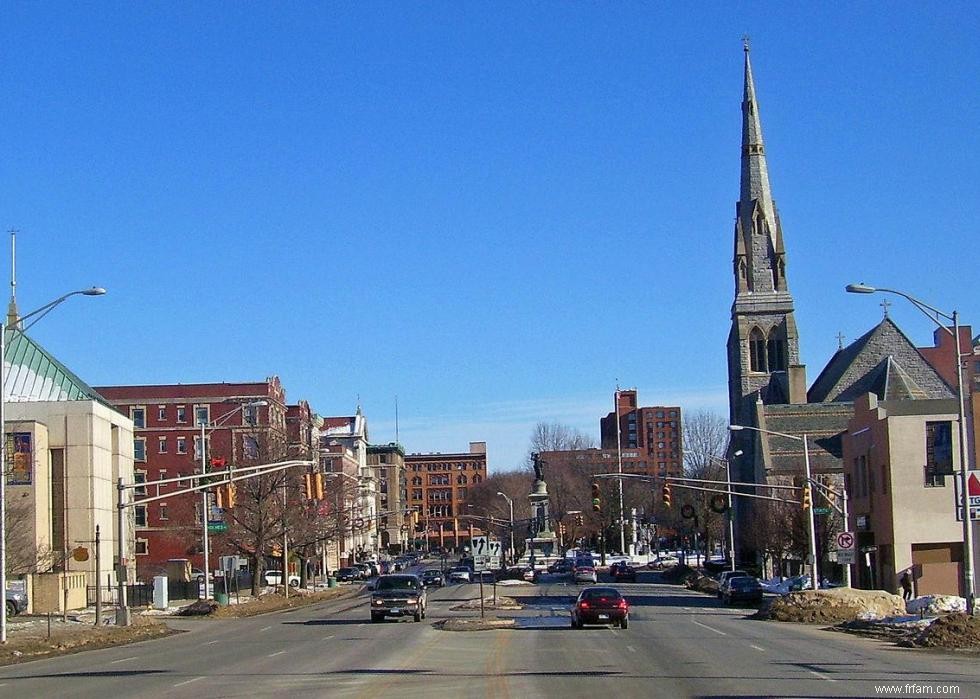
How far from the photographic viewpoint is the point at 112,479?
7994cm

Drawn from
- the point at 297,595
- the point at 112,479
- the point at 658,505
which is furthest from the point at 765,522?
the point at 658,505

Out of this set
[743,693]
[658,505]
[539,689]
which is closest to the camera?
[743,693]

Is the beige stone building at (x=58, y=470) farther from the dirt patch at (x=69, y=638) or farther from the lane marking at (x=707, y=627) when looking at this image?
the lane marking at (x=707, y=627)

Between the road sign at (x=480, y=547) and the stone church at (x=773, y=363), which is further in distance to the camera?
the stone church at (x=773, y=363)

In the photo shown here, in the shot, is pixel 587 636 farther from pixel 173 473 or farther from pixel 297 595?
pixel 173 473

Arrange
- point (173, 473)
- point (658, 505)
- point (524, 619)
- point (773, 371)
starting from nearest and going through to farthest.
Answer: point (524, 619) → point (173, 473) → point (773, 371) → point (658, 505)

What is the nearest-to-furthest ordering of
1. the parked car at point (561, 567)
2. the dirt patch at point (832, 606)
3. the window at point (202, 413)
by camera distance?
the dirt patch at point (832, 606) < the window at point (202, 413) < the parked car at point (561, 567)

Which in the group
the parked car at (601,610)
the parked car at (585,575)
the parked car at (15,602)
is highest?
the parked car at (601,610)

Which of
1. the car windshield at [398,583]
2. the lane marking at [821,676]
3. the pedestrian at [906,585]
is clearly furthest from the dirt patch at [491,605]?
the lane marking at [821,676]

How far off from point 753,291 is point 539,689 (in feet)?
422

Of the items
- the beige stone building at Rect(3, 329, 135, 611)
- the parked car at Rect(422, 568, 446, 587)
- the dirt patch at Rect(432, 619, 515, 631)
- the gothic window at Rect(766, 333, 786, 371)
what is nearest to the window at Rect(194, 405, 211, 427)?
the parked car at Rect(422, 568, 446, 587)

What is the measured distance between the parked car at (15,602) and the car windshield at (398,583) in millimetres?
19100

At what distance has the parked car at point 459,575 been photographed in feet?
351

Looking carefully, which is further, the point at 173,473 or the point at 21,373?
the point at 173,473
